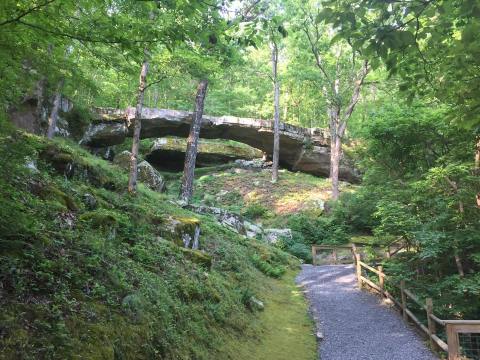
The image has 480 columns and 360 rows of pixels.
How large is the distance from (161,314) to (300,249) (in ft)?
41.9

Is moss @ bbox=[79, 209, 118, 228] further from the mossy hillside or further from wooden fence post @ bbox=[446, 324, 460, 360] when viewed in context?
wooden fence post @ bbox=[446, 324, 460, 360]

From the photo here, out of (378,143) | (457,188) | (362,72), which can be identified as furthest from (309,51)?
(457,188)

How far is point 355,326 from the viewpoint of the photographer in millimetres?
8867

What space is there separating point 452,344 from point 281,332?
10.5ft

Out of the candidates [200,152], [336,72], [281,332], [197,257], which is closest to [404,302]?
[281,332]

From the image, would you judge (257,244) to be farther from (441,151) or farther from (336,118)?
(336,118)

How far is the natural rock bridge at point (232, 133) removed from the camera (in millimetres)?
20688

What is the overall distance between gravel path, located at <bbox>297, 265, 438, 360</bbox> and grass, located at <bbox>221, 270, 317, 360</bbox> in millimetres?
297

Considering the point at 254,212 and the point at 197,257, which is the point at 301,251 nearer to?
the point at 254,212

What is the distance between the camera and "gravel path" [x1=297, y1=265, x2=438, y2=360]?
24.1 feet

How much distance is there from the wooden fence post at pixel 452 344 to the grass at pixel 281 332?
2265 mm

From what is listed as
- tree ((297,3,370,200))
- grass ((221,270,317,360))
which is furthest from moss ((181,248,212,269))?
tree ((297,3,370,200))

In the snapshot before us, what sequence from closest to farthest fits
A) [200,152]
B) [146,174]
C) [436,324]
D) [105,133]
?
[436,324], [146,174], [105,133], [200,152]

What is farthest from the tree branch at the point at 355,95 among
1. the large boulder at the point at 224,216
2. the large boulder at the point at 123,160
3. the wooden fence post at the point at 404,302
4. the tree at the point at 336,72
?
the wooden fence post at the point at 404,302
